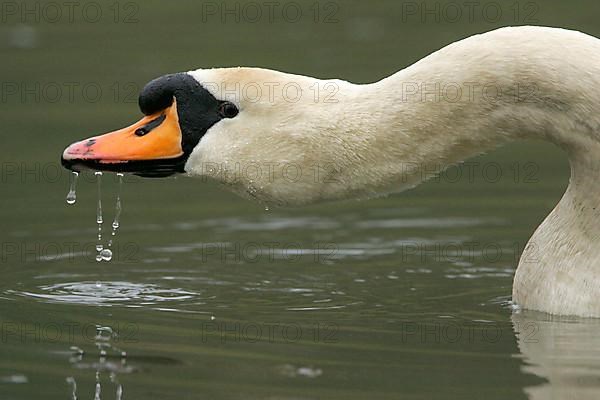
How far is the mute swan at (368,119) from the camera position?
885 centimetres

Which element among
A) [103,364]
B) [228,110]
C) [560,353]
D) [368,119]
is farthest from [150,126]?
[560,353]

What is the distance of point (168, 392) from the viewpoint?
7977mm

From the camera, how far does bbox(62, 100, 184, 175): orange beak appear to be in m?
9.22

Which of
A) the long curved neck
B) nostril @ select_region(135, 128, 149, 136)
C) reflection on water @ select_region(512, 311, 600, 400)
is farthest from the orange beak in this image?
reflection on water @ select_region(512, 311, 600, 400)

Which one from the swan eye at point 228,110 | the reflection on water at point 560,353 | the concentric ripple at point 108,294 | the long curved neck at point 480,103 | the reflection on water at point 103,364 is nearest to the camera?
the reflection on water at point 560,353

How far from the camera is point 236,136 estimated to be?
9.06 metres

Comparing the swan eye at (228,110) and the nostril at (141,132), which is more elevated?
the swan eye at (228,110)

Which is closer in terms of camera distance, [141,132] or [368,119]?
[368,119]

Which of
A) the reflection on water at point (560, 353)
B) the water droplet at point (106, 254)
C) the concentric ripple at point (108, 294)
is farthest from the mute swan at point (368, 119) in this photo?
the water droplet at point (106, 254)

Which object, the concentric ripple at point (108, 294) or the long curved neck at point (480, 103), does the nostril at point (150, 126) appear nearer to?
the long curved neck at point (480, 103)

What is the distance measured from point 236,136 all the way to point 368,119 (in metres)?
0.72

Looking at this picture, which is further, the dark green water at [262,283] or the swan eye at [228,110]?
the swan eye at [228,110]

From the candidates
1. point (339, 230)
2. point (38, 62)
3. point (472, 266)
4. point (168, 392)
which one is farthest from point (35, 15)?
point (168, 392)

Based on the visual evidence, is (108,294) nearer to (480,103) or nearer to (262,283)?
(262,283)
